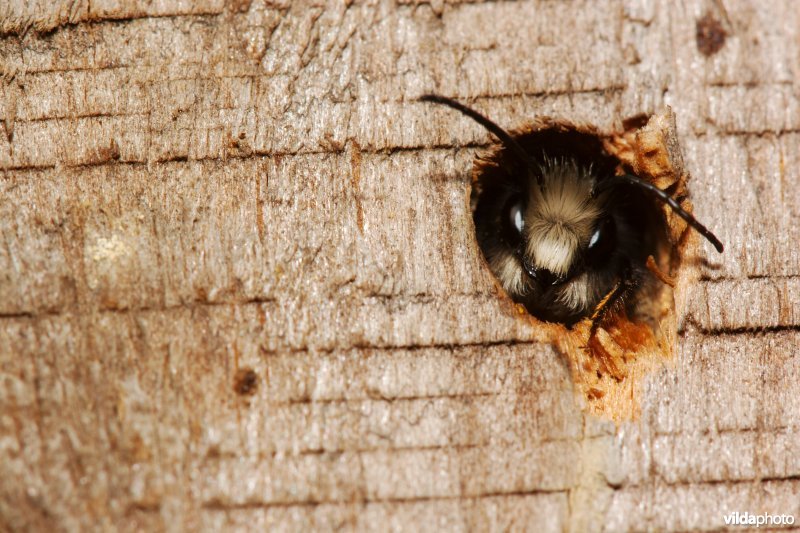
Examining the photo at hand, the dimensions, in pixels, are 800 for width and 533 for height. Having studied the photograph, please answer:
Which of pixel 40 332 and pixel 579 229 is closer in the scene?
pixel 40 332

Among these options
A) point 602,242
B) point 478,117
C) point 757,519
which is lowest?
point 757,519

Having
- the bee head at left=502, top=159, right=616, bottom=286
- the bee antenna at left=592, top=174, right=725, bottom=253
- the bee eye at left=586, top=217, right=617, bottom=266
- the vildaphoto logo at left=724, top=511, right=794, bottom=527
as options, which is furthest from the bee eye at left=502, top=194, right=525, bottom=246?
the vildaphoto logo at left=724, top=511, right=794, bottom=527

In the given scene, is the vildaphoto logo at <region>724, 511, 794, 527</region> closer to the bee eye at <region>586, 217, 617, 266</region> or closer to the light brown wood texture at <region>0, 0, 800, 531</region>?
the light brown wood texture at <region>0, 0, 800, 531</region>

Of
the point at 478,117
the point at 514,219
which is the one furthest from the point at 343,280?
the point at 514,219

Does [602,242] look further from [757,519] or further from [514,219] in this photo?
[757,519]

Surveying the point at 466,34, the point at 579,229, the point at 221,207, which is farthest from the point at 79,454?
the point at 579,229

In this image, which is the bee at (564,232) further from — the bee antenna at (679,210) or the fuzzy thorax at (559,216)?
the bee antenna at (679,210)

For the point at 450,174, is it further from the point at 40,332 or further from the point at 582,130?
the point at 40,332
